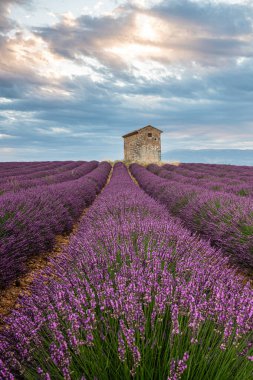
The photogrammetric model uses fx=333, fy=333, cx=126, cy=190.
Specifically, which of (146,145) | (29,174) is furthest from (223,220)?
(146,145)

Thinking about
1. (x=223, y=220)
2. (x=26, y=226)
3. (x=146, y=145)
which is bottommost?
(x=223, y=220)

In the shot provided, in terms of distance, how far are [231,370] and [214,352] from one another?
0.32ft

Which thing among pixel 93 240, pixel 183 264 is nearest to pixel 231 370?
pixel 183 264

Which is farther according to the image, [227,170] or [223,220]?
[227,170]

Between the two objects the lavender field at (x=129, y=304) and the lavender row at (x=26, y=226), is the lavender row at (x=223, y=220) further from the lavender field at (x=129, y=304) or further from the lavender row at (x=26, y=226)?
the lavender row at (x=26, y=226)

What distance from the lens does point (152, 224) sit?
371 centimetres

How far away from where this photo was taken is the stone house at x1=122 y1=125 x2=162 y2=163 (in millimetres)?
38250

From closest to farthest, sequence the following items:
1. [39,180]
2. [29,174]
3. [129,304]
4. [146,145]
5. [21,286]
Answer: [129,304] → [21,286] → [39,180] → [29,174] → [146,145]


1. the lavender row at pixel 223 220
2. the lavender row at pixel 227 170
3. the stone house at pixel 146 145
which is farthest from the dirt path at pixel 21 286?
the stone house at pixel 146 145

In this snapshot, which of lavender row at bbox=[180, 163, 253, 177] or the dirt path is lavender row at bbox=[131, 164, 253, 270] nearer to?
the dirt path

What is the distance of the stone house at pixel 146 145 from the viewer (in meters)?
38.2

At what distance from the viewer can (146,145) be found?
3834 centimetres

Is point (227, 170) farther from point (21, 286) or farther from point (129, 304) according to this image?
point (129, 304)

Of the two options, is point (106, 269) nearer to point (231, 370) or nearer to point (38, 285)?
point (38, 285)
